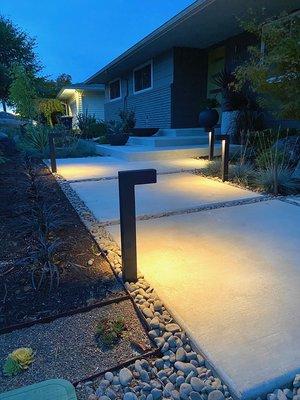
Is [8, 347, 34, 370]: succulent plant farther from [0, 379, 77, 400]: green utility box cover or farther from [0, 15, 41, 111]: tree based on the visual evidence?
[0, 15, 41, 111]: tree

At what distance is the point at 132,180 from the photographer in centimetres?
185

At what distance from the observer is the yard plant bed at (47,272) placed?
1756 millimetres

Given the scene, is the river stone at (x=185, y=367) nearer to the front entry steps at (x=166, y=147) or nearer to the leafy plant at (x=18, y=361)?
the leafy plant at (x=18, y=361)

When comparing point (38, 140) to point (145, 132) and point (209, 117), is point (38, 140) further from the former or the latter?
point (209, 117)

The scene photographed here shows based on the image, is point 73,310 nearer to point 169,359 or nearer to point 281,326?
point 169,359

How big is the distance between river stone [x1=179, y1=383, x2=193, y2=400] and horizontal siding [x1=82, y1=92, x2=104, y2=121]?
19358 mm

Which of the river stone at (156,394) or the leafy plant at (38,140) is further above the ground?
the leafy plant at (38,140)

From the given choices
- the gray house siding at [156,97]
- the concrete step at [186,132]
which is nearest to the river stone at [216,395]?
the concrete step at [186,132]

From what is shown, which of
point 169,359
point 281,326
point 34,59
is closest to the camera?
point 169,359

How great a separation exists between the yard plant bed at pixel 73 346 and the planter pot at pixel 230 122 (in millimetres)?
6709

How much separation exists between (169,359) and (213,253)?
109cm

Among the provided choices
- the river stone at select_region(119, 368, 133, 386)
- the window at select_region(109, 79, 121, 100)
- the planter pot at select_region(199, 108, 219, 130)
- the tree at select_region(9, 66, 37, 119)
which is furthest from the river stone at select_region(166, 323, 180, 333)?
the window at select_region(109, 79, 121, 100)

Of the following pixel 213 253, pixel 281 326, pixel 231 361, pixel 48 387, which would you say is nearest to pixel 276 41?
pixel 213 253

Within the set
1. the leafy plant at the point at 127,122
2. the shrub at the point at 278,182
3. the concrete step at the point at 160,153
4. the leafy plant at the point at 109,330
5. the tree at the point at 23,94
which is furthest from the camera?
the leafy plant at the point at 127,122
